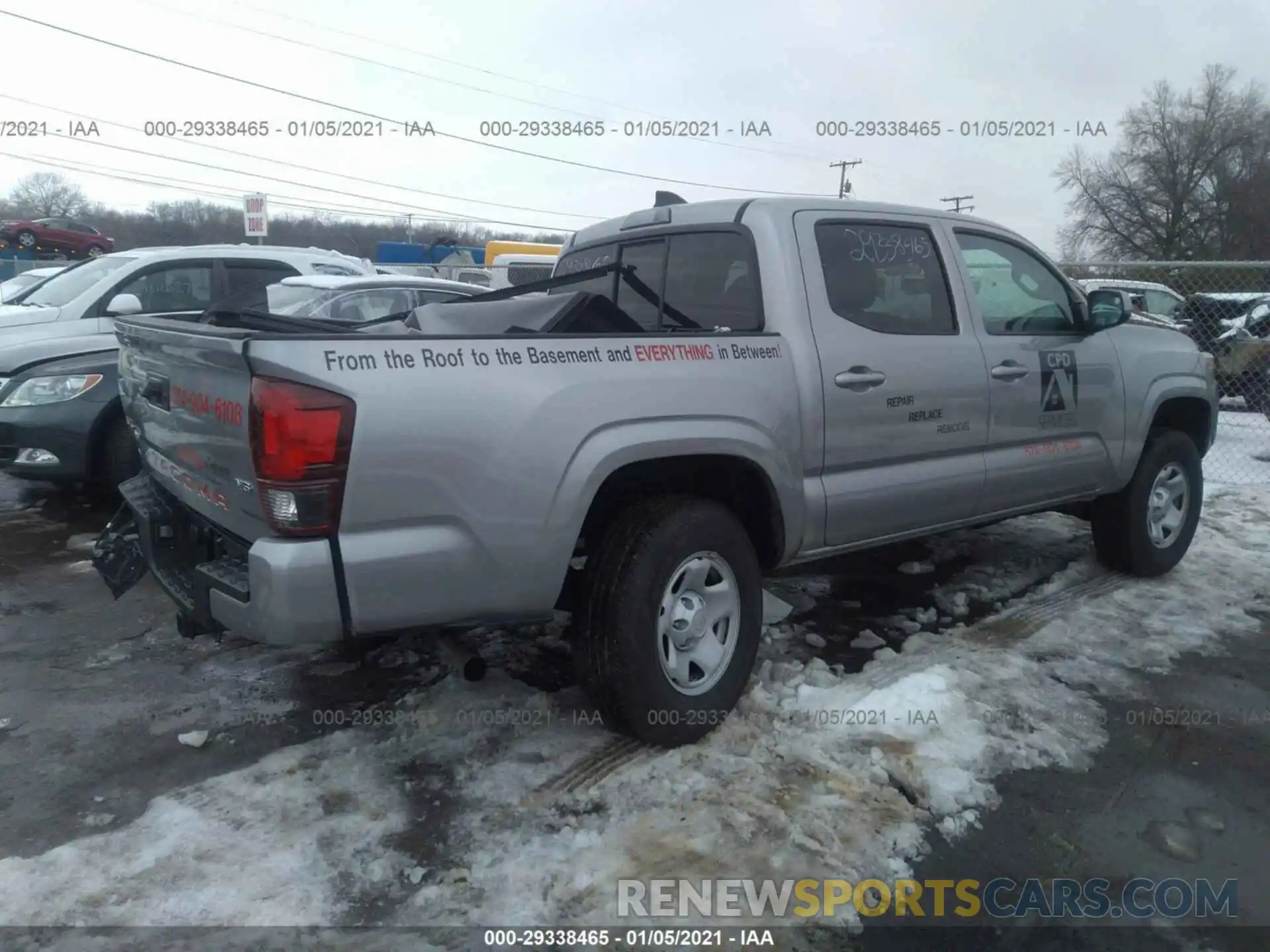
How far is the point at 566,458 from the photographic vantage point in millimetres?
2854

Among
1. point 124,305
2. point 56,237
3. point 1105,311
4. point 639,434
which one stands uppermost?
point 56,237

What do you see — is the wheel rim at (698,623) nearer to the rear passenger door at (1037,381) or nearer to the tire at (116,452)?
the rear passenger door at (1037,381)

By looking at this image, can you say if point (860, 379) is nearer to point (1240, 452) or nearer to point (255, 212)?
point (1240, 452)

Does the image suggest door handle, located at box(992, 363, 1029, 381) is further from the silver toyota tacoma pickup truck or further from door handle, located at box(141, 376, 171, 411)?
door handle, located at box(141, 376, 171, 411)

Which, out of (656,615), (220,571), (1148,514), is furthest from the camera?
(1148,514)

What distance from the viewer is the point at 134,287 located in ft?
23.1

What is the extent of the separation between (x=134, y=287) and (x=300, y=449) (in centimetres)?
558

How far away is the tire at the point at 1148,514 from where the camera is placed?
5.29 meters

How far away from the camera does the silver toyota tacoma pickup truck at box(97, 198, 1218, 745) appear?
2.57 metres

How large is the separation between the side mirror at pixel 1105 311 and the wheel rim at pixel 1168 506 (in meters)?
1.16

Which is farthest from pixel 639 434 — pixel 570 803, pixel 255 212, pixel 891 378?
pixel 255 212

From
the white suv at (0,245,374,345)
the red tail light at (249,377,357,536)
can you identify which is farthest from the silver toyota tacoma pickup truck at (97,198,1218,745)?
the white suv at (0,245,374,345)

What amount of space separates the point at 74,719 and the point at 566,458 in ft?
7.44

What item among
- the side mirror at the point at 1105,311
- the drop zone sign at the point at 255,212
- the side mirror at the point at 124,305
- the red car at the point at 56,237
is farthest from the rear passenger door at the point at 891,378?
the red car at the point at 56,237
